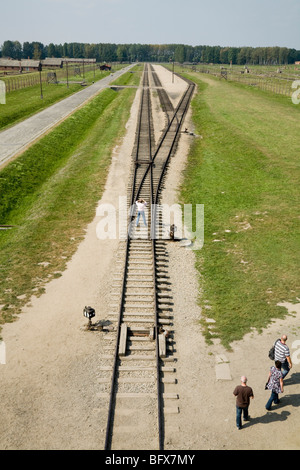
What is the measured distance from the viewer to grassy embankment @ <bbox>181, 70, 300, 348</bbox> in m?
15.7

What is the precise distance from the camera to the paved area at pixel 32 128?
37.7 m

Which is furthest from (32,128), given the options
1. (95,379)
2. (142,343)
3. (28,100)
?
(95,379)

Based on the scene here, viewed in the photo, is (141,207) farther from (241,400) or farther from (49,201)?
(241,400)

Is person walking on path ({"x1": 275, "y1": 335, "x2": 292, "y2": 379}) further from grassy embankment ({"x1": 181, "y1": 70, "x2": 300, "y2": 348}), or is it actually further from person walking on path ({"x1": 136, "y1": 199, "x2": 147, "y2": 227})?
person walking on path ({"x1": 136, "y1": 199, "x2": 147, "y2": 227})

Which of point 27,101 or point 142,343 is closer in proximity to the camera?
point 142,343

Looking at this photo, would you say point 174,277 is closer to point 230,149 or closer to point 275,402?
point 275,402

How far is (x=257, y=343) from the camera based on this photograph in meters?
13.5

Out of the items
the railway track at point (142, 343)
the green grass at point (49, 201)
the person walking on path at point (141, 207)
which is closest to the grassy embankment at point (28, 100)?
the green grass at point (49, 201)

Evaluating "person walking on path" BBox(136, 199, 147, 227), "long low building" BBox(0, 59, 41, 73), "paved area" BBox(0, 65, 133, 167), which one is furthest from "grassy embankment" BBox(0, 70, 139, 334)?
"long low building" BBox(0, 59, 41, 73)

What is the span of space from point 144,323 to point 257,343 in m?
4.17

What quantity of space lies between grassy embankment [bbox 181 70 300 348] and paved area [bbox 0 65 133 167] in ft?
55.9

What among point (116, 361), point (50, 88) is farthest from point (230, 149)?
point (50, 88)

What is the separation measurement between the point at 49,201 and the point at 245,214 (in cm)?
1324

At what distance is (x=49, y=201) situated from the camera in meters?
26.7
